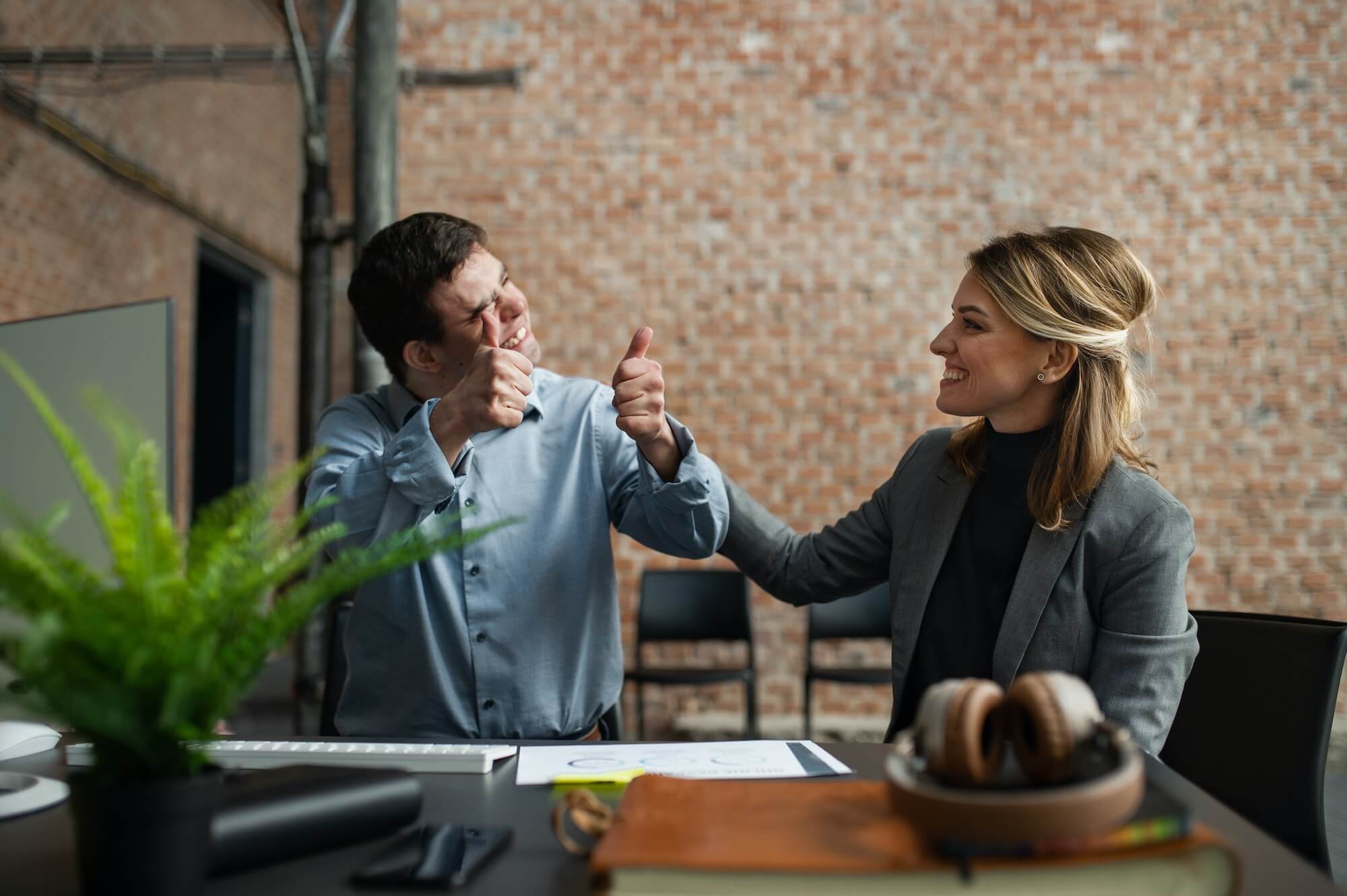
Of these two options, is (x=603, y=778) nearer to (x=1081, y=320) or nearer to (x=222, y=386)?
(x=1081, y=320)

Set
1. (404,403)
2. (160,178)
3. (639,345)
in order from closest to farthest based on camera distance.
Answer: (639,345)
(404,403)
(160,178)

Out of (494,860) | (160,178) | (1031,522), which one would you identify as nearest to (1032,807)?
(494,860)

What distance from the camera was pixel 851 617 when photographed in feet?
13.6

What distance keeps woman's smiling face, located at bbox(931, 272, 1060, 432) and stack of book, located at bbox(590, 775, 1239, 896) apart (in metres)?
1.01

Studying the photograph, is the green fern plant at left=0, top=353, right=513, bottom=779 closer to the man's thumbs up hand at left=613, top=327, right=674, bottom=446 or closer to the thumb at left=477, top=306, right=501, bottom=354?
the man's thumbs up hand at left=613, top=327, right=674, bottom=446

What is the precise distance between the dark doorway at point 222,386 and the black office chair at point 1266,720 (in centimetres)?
655

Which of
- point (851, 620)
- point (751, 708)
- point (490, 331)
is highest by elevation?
point (490, 331)

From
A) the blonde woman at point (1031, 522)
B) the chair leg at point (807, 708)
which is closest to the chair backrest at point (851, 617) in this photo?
the chair leg at point (807, 708)

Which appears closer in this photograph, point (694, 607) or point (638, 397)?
point (638, 397)

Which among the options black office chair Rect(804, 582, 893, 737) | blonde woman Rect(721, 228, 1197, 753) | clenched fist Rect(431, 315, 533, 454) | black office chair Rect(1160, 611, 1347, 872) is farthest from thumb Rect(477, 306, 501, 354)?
black office chair Rect(804, 582, 893, 737)

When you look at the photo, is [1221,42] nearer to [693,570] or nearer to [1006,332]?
[693,570]

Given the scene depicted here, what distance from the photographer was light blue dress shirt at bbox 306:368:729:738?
1562 millimetres

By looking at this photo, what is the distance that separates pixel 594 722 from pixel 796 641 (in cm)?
292

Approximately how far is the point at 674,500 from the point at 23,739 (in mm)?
914
